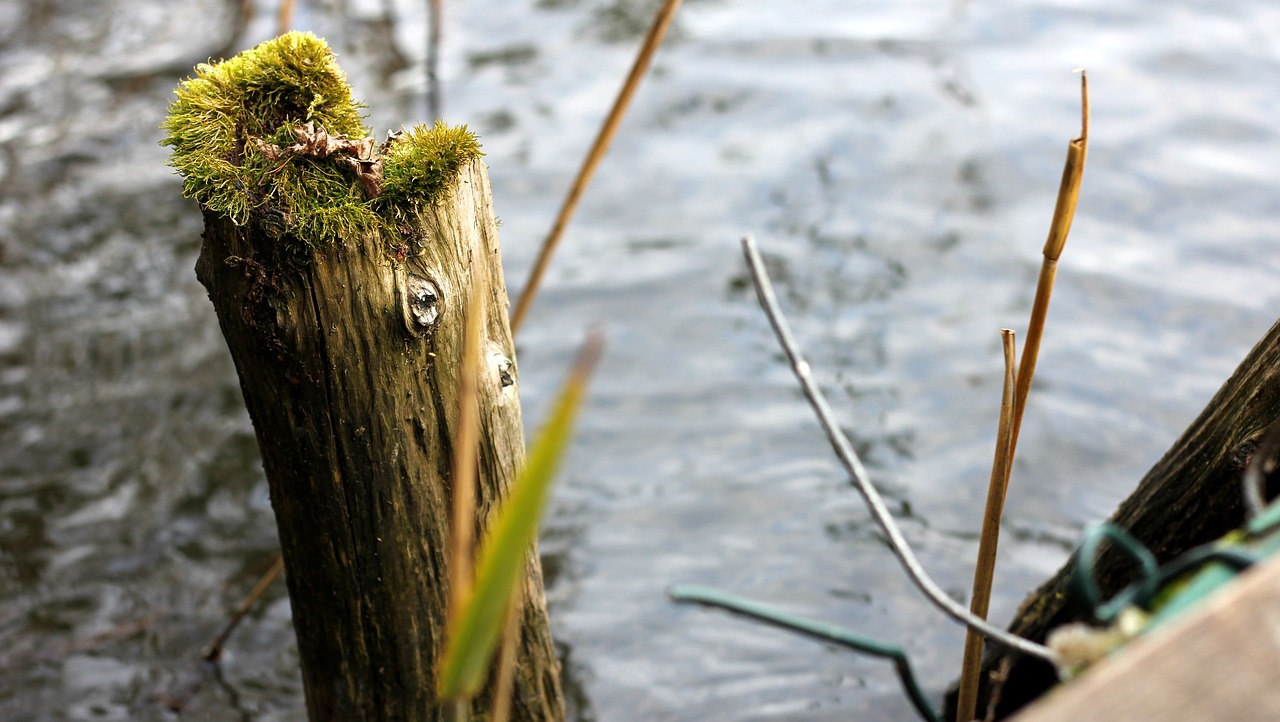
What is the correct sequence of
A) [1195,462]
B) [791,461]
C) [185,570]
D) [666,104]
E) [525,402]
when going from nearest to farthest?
[1195,462] → [185,570] → [791,461] → [525,402] → [666,104]

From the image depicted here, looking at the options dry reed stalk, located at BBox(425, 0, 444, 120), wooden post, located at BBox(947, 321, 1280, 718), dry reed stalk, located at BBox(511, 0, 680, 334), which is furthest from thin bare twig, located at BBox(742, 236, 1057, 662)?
dry reed stalk, located at BBox(425, 0, 444, 120)

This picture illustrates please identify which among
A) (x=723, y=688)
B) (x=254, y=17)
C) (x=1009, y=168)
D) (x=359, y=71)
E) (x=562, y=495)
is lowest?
(x=723, y=688)

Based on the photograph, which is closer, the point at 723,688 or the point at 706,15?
the point at 723,688

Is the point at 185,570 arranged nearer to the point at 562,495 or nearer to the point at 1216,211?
the point at 562,495

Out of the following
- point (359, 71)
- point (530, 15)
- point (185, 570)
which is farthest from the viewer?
point (530, 15)

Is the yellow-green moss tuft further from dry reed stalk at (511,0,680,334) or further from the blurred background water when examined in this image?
the blurred background water

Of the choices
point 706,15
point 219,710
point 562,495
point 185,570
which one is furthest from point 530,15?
point 219,710

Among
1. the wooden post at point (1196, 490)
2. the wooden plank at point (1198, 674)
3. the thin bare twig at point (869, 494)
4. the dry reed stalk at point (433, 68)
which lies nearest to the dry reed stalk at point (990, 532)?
the wooden post at point (1196, 490)
